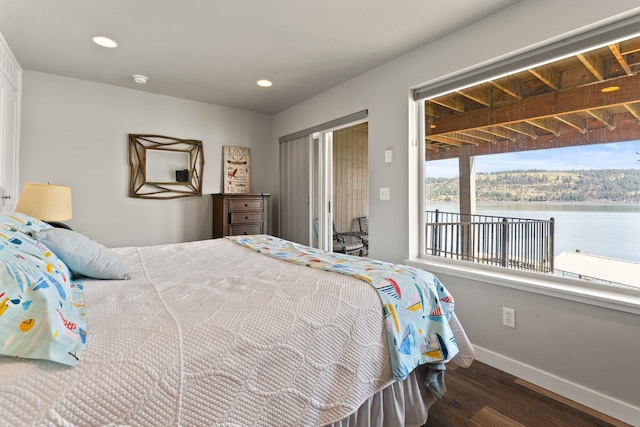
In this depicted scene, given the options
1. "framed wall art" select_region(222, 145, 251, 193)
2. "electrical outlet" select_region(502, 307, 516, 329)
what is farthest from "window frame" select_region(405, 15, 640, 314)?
"framed wall art" select_region(222, 145, 251, 193)

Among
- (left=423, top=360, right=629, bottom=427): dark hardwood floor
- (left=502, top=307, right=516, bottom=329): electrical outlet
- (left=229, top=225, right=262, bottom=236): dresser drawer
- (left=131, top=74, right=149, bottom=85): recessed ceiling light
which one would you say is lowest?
(left=423, top=360, right=629, bottom=427): dark hardwood floor

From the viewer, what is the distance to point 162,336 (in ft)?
2.89

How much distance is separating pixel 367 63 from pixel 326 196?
156 centimetres

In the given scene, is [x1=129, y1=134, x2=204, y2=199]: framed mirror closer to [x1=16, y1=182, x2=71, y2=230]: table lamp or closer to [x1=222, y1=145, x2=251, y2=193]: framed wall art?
[x1=222, y1=145, x2=251, y2=193]: framed wall art

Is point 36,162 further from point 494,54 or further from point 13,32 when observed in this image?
point 494,54

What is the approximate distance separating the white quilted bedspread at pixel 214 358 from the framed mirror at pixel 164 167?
2568 mm

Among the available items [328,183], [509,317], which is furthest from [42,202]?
[509,317]

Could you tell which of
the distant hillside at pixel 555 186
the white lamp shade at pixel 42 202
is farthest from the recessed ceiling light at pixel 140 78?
the distant hillside at pixel 555 186

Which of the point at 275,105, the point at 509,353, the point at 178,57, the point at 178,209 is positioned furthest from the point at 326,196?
the point at 509,353

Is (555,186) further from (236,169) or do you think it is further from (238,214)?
(236,169)

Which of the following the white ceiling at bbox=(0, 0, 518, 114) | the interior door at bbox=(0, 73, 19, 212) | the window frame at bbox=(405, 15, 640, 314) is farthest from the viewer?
the interior door at bbox=(0, 73, 19, 212)

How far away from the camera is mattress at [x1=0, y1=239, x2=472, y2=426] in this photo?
0.71 metres

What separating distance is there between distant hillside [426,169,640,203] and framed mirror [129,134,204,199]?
2923mm

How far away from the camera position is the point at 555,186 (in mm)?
2121
